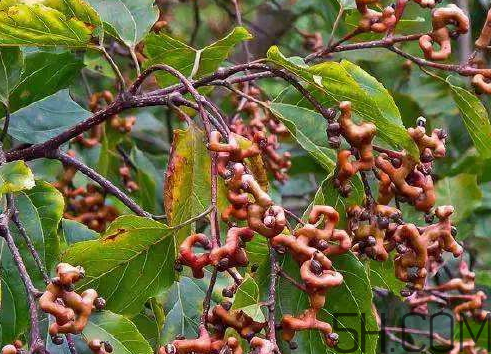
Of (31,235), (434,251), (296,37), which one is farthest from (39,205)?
(296,37)

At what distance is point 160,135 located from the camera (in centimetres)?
197

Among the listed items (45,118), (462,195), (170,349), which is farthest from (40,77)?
(462,195)

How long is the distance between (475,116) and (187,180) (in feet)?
1.07

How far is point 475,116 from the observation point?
0.94m

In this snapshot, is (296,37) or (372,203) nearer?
(372,203)

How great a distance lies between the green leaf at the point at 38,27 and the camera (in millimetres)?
855

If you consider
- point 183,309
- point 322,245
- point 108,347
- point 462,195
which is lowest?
point 462,195

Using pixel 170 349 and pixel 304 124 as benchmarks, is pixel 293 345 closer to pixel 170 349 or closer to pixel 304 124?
pixel 170 349

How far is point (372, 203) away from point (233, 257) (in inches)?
6.4

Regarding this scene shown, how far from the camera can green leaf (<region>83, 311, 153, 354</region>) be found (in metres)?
0.77

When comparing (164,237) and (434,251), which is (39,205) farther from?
(434,251)

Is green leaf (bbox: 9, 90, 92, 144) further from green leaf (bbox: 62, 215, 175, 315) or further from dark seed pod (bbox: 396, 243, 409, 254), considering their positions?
dark seed pod (bbox: 396, 243, 409, 254)

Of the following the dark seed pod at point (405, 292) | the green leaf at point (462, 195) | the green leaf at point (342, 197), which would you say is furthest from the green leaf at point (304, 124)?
the green leaf at point (462, 195)

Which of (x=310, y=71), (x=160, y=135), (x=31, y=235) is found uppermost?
(x=310, y=71)
